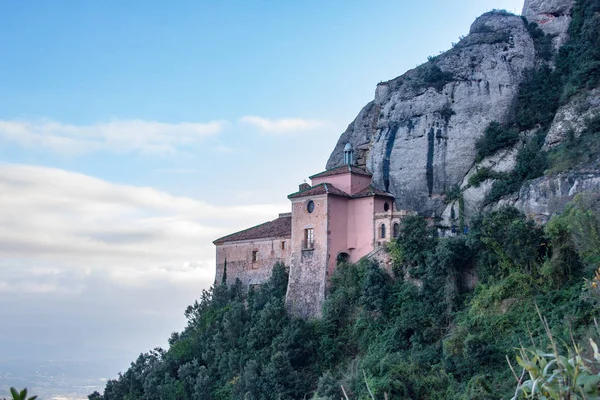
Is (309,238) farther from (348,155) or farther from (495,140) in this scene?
(495,140)

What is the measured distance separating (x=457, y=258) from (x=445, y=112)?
14.6 meters

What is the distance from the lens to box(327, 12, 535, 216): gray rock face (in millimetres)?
38281

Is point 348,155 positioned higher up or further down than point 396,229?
higher up

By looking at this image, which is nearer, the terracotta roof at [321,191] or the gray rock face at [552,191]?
the gray rock face at [552,191]

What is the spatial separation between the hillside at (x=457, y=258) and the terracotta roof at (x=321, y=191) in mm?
3555

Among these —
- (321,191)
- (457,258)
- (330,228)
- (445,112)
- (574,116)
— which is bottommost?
(457,258)

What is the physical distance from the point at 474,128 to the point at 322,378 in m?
18.6

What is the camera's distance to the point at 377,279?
28.5 m

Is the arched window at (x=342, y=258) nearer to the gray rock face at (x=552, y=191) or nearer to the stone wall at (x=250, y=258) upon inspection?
the stone wall at (x=250, y=258)

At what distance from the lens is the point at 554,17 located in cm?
4094

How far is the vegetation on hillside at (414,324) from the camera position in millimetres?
22094

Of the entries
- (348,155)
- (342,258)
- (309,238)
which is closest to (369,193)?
(342,258)

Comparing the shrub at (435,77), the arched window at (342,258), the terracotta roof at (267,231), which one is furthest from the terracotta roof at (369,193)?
the shrub at (435,77)

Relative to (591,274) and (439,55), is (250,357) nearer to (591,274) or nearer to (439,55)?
(591,274)
